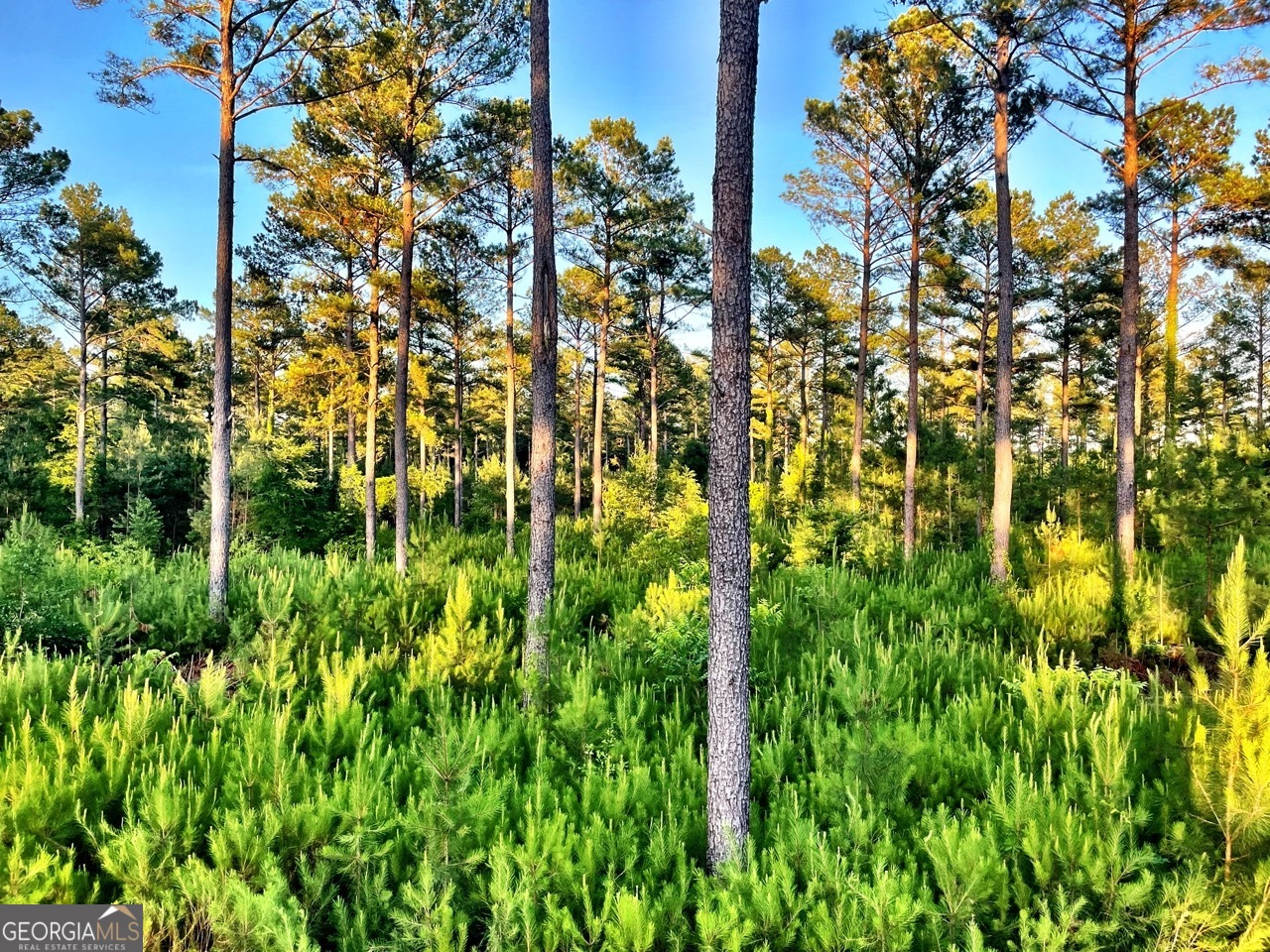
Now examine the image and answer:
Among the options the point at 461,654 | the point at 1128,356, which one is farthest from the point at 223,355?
the point at 1128,356

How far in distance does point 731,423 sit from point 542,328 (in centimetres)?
312

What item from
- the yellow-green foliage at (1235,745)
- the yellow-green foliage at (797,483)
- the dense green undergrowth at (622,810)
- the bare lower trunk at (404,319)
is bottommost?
the dense green undergrowth at (622,810)

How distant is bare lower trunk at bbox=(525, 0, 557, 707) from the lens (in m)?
5.53

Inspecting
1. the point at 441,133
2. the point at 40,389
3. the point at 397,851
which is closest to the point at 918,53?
the point at 441,133

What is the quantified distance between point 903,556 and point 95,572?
14.2 metres

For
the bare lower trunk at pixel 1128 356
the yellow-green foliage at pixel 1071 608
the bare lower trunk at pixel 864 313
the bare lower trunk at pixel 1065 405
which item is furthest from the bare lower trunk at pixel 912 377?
the bare lower trunk at pixel 1065 405

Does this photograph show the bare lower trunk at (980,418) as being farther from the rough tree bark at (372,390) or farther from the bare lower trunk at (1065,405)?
the rough tree bark at (372,390)

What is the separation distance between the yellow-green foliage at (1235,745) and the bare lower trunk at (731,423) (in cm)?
182

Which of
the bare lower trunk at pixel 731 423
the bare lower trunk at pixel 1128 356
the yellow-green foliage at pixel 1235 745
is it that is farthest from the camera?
the bare lower trunk at pixel 1128 356

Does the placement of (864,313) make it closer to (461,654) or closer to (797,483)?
(797,483)

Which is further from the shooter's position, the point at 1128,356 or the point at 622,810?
the point at 1128,356

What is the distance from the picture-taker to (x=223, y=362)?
24.1 ft

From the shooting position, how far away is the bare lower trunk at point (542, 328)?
5.53 metres

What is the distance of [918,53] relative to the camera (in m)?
11.8
